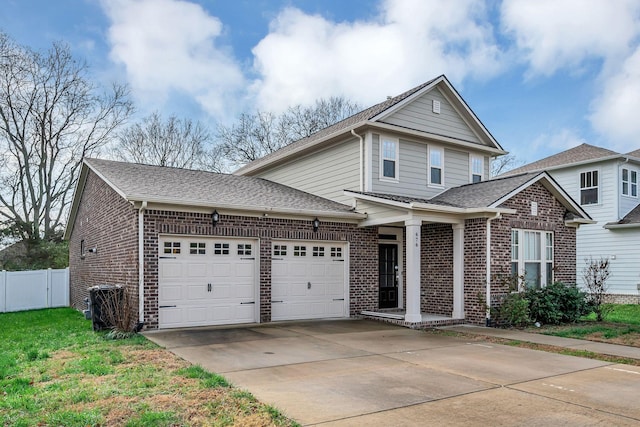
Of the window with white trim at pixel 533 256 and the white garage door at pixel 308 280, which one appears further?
the window with white trim at pixel 533 256

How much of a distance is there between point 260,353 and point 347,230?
5698mm

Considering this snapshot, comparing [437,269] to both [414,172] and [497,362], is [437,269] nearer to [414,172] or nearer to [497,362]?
[414,172]

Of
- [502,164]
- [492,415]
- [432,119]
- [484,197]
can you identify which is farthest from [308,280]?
[502,164]

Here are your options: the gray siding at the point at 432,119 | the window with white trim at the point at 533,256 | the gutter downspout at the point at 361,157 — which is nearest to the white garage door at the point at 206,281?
the gutter downspout at the point at 361,157

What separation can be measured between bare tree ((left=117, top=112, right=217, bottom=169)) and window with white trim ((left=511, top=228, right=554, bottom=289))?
24.1 metres

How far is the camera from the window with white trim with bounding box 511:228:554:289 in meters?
12.8

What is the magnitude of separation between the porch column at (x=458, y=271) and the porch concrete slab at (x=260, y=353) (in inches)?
180

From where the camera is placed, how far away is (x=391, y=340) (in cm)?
984

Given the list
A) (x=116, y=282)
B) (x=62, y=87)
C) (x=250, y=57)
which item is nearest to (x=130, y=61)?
(x=250, y=57)

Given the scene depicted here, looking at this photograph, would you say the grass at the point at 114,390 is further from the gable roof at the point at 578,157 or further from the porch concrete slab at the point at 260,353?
the gable roof at the point at 578,157

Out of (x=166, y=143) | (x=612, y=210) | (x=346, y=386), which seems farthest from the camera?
(x=166, y=143)

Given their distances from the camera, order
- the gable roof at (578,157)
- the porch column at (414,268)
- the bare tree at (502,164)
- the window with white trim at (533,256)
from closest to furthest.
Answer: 1. the porch column at (414,268)
2. the window with white trim at (533,256)
3. the gable roof at (578,157)
4. the bare tree at (502,164)

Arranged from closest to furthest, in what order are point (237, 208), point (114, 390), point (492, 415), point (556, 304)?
point (492, 415) → point (114, 390) → point (237, 208) → point (556, 304)

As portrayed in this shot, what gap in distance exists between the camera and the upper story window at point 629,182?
2034 centimetres
